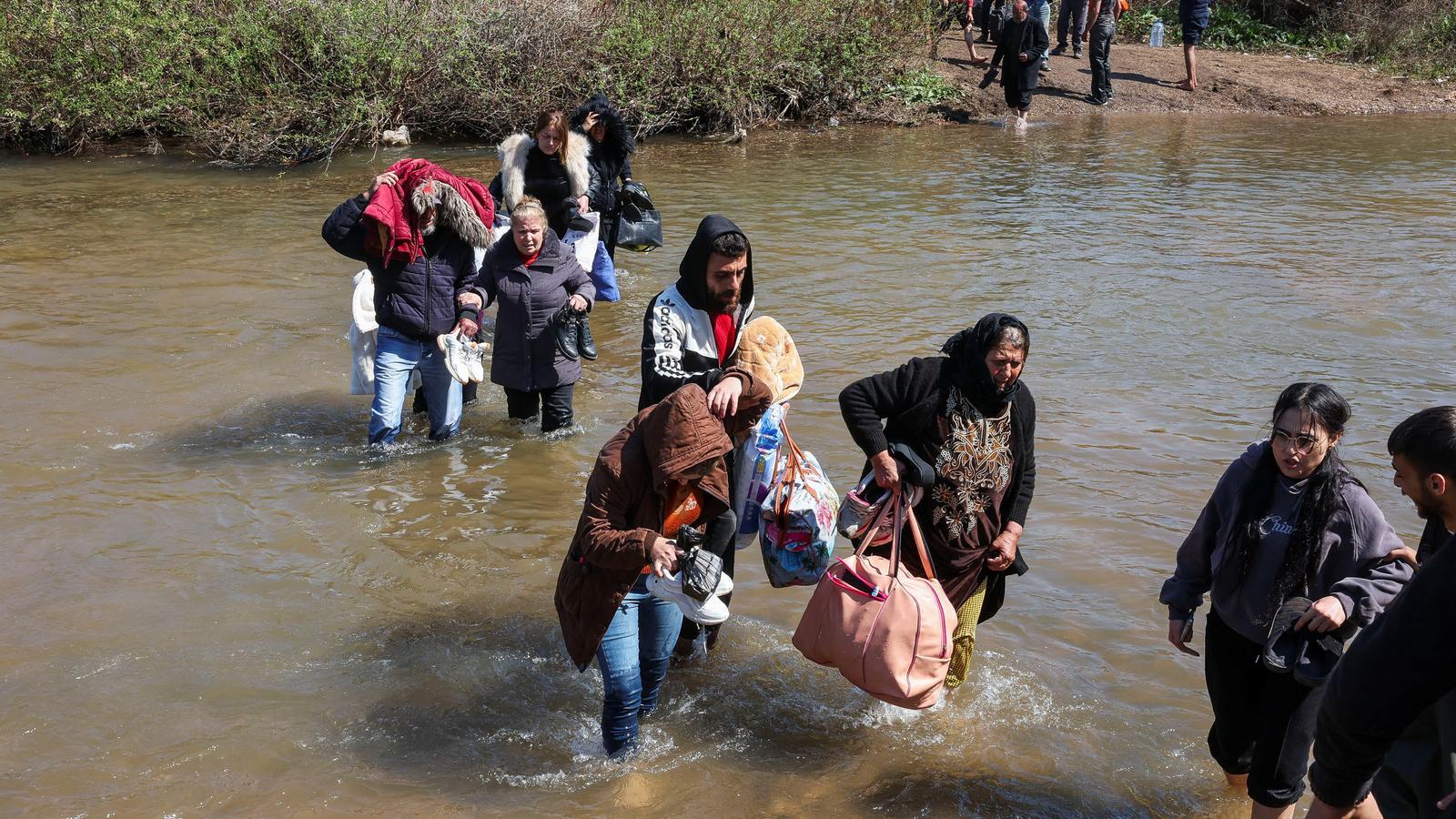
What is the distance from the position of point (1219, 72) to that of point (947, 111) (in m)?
6.34

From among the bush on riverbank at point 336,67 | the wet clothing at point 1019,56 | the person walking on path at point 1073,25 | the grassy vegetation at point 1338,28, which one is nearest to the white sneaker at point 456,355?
the bush on riverbank at point 336,67

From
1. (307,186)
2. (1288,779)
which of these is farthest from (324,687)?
(307,186)

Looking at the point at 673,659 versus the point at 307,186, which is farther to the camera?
the point at 307,186

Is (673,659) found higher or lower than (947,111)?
lower

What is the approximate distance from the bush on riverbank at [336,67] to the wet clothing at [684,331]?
48.2 feet

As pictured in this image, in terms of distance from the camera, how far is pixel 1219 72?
24672 millimetres

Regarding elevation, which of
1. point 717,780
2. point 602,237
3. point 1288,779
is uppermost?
point 602,237

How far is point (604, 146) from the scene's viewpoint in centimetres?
956

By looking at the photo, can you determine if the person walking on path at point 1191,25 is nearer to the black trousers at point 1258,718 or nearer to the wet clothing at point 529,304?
the wet clothing at point 529,304

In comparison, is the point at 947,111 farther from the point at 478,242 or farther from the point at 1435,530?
the point at 1435,530

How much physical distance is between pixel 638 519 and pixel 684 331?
927 mm

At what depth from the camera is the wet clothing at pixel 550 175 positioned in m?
8.70

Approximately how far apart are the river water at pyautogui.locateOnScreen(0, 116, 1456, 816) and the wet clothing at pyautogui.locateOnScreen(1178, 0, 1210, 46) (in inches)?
376

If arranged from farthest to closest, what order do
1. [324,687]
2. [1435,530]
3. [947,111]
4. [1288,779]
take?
[947,111] < [324,687] < [1288,779] < [1435,530]
